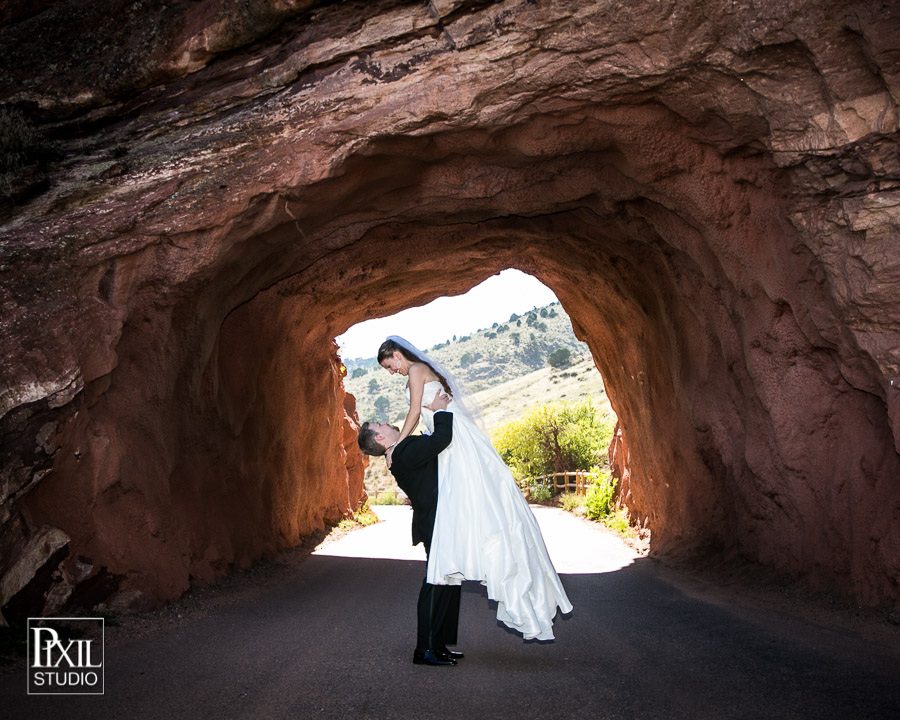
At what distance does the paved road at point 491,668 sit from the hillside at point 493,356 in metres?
76.8

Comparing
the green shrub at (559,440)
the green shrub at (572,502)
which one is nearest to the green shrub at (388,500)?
the green shrub at (559,440)

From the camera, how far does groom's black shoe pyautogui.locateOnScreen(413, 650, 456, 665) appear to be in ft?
19.3

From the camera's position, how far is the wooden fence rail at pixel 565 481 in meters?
24.7

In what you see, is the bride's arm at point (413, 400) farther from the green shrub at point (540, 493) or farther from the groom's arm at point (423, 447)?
the green shrub at point (540, 493)

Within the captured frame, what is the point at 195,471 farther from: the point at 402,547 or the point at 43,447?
the point at 402,547

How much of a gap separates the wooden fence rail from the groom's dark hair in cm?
1892

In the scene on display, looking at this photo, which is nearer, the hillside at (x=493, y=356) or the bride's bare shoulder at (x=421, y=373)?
the bride's bare shoulder at (x=421, y=373)

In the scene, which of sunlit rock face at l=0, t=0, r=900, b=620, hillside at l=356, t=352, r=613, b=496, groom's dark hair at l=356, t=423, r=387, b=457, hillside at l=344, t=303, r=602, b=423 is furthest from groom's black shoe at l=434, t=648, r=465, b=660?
hillside at l=344, t=303, r=602, b=423

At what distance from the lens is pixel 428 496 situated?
243 inches

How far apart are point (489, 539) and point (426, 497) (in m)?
0.59

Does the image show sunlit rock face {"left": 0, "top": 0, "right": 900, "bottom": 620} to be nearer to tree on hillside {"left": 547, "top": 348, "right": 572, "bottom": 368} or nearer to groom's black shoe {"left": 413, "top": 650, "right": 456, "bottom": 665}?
groom's black shoe {"left": 413, "top": 650, "right": 456, "bottom": 665}

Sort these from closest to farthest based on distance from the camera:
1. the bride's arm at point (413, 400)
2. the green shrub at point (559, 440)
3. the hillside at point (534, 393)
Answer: the bride's arm at point (413, 400), the green shrub at point (559, 440), the hillside at point (534, 393)

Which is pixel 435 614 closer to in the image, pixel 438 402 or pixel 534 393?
pixel 438 402

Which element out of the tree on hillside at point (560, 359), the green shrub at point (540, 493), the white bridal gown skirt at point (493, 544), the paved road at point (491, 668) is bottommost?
the green shrub at point (540, 493)
